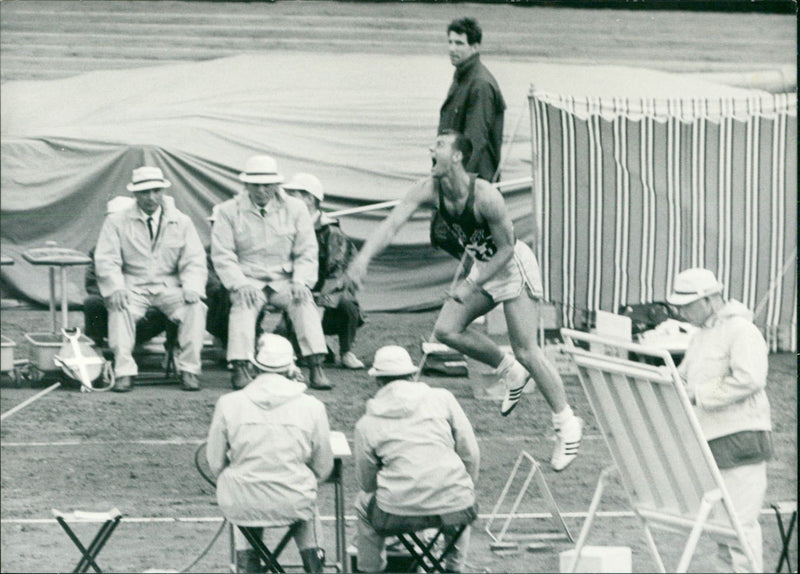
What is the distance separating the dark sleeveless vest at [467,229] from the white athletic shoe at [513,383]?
60 centimetres

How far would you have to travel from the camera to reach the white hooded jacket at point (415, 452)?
6.09 m

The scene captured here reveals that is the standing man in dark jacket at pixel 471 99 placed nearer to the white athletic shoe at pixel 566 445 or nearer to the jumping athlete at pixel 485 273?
the jumping athlete at pixel 485 273

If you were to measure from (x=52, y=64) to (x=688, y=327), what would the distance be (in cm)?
394

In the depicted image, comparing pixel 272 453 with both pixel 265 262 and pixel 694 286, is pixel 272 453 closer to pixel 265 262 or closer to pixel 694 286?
pixel 694 286

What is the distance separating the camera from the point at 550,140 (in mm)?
8859

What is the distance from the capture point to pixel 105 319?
28.7 ft

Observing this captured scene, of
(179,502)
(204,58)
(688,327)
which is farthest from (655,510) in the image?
(204,58)

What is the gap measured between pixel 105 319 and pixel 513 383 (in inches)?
97.6

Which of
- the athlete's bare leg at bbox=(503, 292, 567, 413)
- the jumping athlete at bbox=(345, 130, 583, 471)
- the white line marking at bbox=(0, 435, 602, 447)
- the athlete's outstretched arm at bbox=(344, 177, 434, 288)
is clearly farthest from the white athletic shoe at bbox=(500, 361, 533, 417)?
the athlete's outstretched arm at bbox=(344, 177, 434, 288)

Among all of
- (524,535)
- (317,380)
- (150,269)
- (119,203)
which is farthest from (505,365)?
(119,203)

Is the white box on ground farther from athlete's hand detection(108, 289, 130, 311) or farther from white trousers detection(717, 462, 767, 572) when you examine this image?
athlete's hand detection(108, 289, 130, 311)

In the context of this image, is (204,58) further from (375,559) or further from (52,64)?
(375,559)

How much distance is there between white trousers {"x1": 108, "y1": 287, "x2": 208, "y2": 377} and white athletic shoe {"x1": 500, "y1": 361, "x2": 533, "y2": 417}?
1.81m

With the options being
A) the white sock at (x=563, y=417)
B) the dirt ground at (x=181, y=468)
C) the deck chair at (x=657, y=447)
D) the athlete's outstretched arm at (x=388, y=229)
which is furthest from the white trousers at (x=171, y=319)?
the deck chair at (x=657, y=447)
